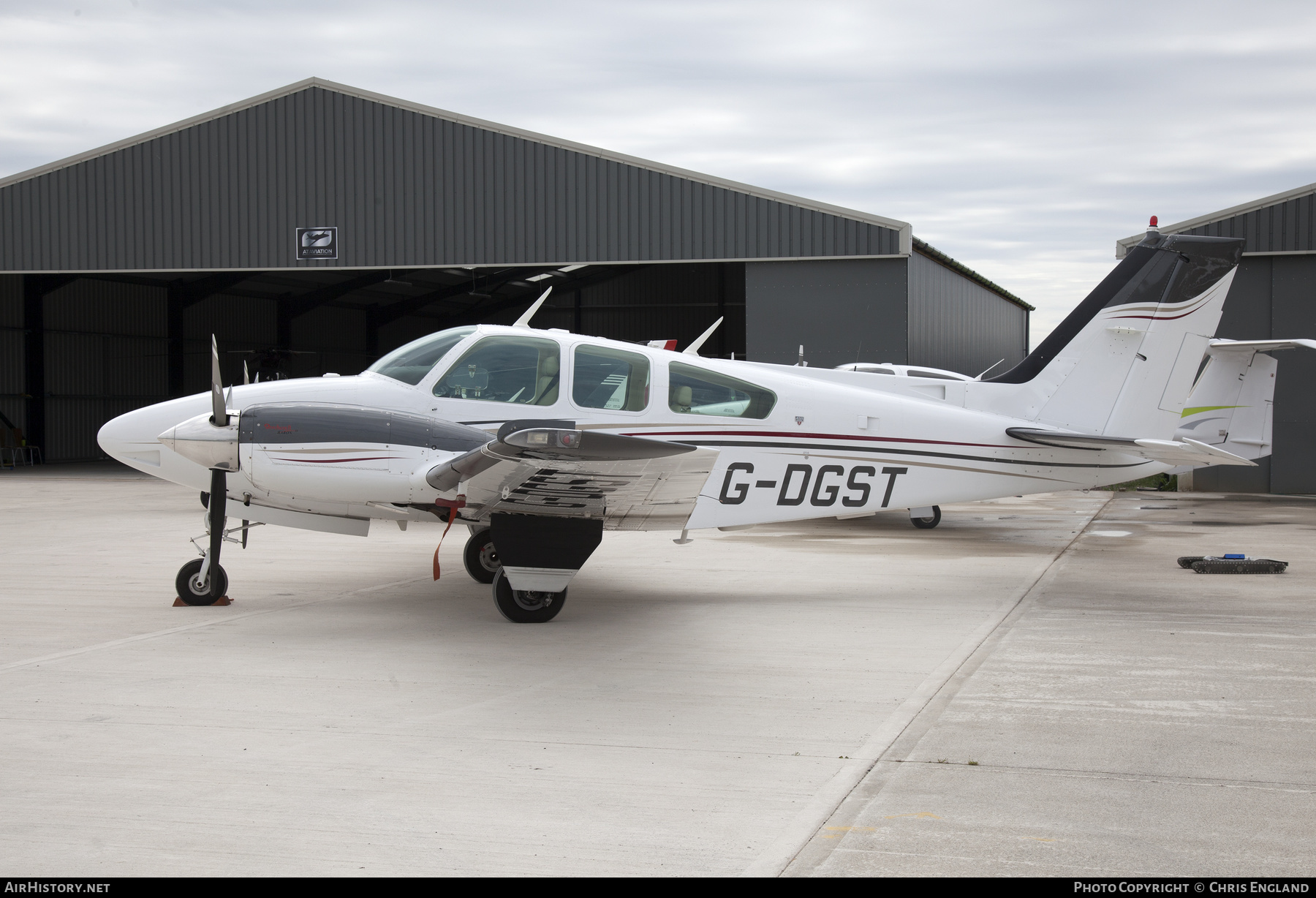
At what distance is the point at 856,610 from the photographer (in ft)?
26.6

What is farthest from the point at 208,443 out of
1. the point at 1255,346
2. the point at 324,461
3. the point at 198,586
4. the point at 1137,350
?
the point at 1255,346

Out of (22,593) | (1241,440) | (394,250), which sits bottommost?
(22,593)

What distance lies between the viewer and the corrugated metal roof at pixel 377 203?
829 inches

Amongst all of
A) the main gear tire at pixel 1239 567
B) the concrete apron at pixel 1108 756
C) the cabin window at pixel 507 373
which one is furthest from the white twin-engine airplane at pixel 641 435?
the concrete apron at pixel 1108 756

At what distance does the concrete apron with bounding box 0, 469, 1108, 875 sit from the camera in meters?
3.58

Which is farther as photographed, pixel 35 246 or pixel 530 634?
pixel 35 246

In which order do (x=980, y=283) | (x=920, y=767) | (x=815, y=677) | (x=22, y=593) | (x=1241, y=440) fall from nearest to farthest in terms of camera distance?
(x=920, y=767), (x=815, y=677), (x=22, y=593), (x=1241, y=440), (x=980, y=283)

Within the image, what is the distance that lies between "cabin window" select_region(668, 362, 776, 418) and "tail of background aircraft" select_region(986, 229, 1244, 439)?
270 cm

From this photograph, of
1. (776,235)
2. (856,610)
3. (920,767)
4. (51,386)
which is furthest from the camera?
(51,386)

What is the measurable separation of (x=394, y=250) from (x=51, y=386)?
14009mm

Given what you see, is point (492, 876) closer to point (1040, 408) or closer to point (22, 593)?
point (22, 593)

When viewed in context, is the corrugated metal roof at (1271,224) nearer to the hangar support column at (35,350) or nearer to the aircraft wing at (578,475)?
the aircraft wing at (578,475)

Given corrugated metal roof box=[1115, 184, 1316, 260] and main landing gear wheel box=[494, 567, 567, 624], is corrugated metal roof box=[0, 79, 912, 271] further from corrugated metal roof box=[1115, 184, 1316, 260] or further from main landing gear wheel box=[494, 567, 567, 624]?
main landing gear wheel box=[494, 567, 567, 624]

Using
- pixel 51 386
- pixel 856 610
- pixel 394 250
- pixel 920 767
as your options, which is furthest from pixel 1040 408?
pixel 51 386
